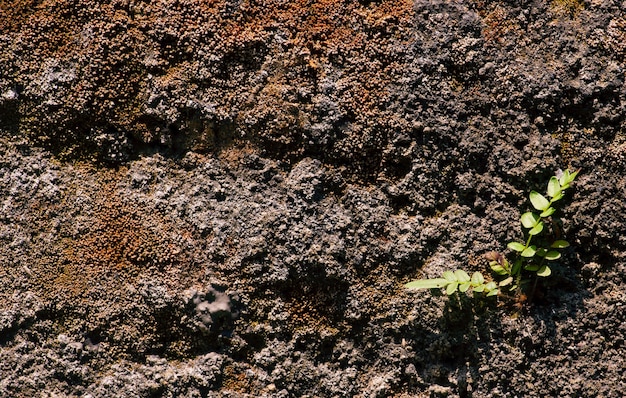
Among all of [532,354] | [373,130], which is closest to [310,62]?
[373,130]

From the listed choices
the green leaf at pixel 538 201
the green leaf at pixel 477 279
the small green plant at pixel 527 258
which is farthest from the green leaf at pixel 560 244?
the green leaf at pixel 477 279

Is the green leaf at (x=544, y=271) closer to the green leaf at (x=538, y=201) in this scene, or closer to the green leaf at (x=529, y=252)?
the green leaf at (x=529, y=252)

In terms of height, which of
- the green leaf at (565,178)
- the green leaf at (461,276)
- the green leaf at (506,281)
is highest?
the green leaf at (565,178)

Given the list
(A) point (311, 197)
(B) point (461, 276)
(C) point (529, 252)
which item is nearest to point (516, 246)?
(C) point (529, 252)

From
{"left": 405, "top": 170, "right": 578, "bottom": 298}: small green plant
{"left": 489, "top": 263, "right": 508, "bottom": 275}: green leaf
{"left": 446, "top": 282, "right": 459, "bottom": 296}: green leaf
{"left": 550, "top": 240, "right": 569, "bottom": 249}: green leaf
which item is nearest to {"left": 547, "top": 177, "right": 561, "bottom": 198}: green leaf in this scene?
{"left": 405, "top": 170, "right": 578, "bottom": 298}: small green plant

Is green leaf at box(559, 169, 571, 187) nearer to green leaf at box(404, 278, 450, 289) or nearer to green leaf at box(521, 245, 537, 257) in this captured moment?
green leaf at box(521, 245, 537, 257)

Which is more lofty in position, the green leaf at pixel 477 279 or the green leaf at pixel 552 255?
the green leaf at pixel 552 255

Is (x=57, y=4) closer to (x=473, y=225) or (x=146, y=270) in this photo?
(x=146, y=270)
